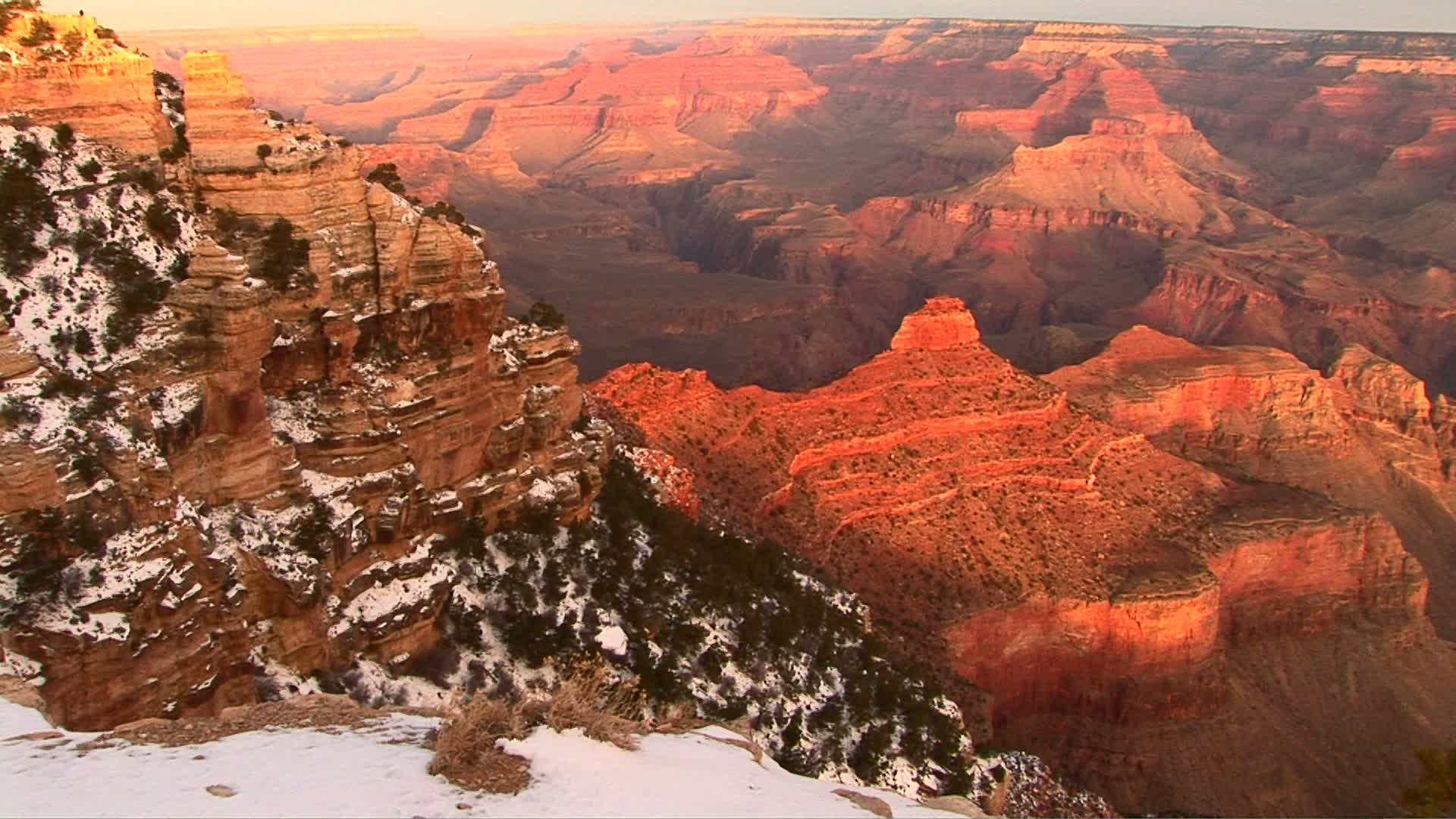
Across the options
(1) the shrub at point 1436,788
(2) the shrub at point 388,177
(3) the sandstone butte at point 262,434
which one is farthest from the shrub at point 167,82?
(1) the shrub at point 1436,788

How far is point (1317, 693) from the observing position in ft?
121

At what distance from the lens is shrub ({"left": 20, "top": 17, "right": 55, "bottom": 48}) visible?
18.2 meters

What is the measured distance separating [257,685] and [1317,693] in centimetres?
3190

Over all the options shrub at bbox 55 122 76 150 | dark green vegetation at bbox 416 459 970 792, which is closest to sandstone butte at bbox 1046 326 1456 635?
dark green vegetation at bbox 416 459 970 792

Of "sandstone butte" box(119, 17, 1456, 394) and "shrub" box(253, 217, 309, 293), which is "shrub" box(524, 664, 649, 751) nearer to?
"shrub" box(253, 217, 309, 293)

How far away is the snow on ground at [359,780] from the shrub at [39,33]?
10713 millimetres

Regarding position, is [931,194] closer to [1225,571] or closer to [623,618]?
[1225,571]

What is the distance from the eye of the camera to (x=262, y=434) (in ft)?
58.5

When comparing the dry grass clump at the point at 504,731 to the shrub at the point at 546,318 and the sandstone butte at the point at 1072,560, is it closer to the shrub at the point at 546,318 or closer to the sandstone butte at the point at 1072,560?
the shrub at the point at 546,318

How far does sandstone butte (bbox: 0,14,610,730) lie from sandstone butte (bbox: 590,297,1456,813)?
12.7m

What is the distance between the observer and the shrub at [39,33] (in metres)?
18.2

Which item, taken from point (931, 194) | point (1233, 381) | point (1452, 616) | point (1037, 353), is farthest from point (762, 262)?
point (1452, 616)

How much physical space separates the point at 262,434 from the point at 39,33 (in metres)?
7.10

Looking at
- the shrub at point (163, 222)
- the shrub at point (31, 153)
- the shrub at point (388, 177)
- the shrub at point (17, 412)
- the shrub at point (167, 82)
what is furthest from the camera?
the shrub at point (388, 177)
